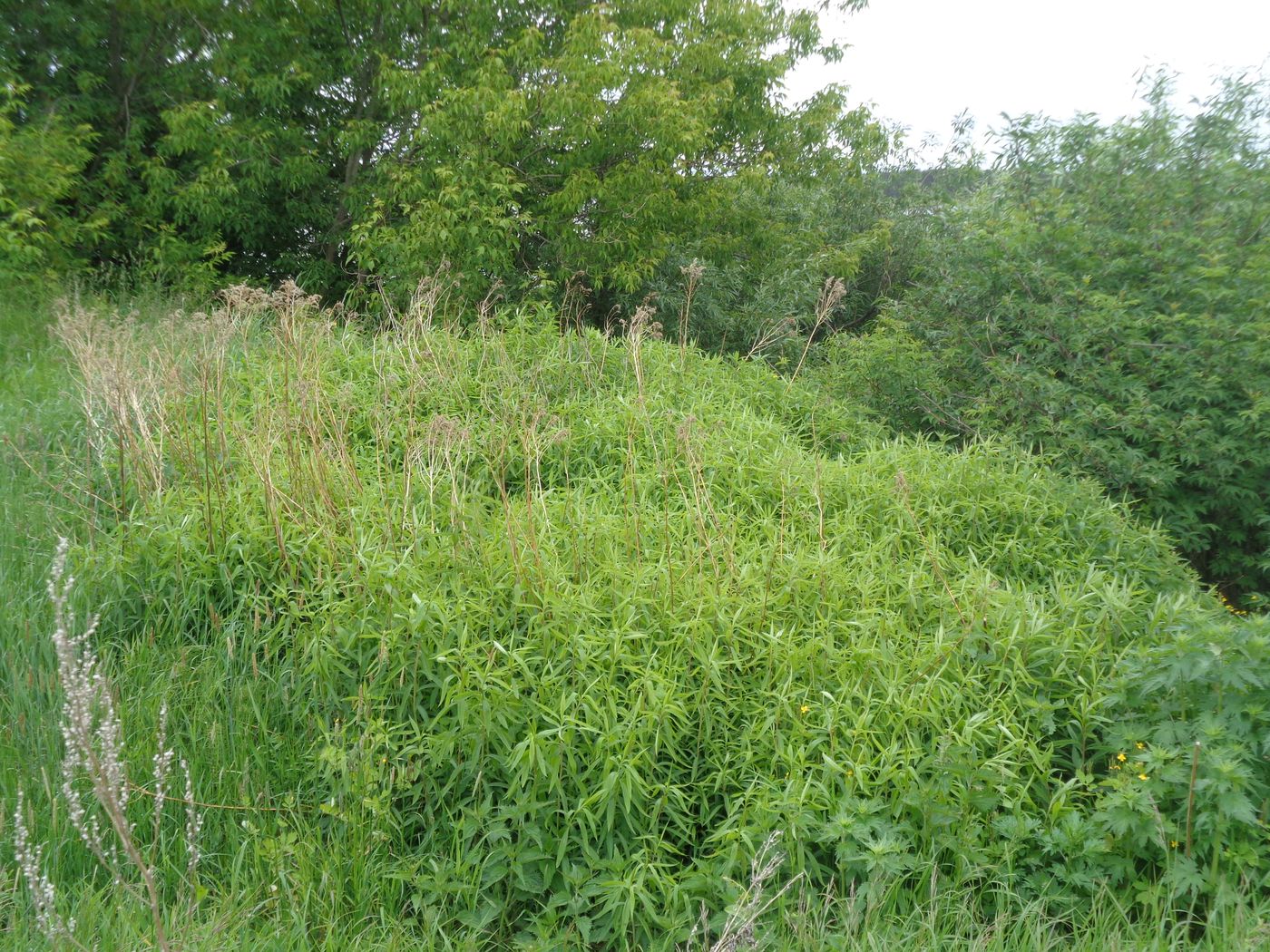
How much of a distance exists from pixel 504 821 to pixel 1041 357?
5.31m

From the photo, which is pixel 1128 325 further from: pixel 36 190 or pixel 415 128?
pixel 36 190

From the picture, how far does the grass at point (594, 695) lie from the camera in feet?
9.02

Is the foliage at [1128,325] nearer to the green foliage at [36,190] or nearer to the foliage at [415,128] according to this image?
the foliage at [415,128]

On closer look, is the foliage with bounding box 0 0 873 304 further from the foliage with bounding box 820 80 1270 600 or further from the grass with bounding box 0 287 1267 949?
the grass with bounding box 0 287 1267 949

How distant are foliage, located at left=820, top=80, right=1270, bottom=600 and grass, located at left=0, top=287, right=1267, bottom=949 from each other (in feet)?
4.20

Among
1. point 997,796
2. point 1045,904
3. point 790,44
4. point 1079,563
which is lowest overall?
point 1045,904

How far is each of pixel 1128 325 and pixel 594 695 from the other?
4.98 m

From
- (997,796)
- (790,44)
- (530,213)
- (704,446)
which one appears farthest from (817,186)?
(997,796)

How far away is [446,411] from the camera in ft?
18.5

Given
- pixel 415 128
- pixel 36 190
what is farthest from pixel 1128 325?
pixel 36 190

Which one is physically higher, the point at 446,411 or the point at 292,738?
the point at 446,411

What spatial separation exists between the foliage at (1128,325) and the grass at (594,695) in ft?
4.20

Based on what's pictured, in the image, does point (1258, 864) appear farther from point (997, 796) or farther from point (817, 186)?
point (817, 186)

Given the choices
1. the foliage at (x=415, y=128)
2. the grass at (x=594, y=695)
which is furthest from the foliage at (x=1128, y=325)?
the foliage at (x=415, y=128)
